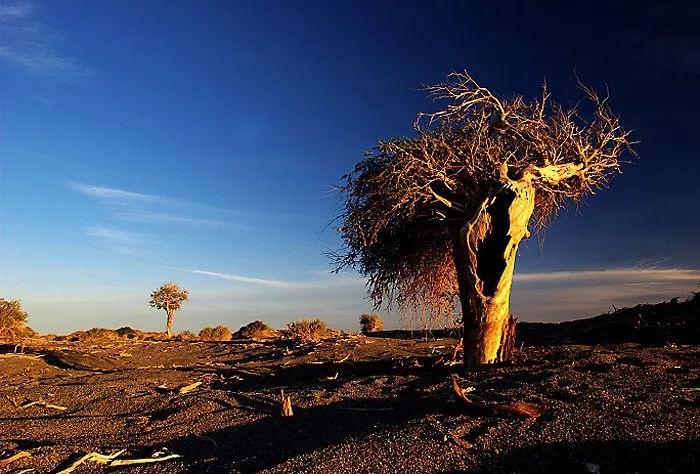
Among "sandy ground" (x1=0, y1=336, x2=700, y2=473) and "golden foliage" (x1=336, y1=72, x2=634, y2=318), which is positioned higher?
"golden foliage" (x1=336, y1=72, x2=634, y2=318)

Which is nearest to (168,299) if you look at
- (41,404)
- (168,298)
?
(168,298)

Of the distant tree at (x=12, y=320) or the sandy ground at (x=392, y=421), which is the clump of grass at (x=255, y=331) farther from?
the sandy ground at (x=392, y=421)

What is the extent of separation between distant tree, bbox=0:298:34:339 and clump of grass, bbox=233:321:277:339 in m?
11.4

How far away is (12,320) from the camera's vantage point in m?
31.3

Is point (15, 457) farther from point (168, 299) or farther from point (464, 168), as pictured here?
point (168, 299)

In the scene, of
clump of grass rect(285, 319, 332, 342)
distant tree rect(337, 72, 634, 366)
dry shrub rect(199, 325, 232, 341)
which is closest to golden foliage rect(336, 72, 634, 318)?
distant tree rect(337, 72, 634, 366)

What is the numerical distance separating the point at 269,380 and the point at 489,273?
587 cm

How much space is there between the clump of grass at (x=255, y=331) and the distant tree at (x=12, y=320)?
37.4ft

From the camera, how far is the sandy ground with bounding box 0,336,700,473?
6352 mm

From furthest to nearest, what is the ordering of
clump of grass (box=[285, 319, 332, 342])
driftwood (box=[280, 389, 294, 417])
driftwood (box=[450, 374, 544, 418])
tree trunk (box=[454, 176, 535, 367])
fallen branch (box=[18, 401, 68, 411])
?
clump of grass (box=[285, 319, 332, 342]) < tree trunk (box=[454, 176, 535, 367]) < fallen branch (box=[18, 401, 68, 411]) < driftwood (box=[280, 389, 294, 417]) < driftwood (box=[450, 374, 544, 418])

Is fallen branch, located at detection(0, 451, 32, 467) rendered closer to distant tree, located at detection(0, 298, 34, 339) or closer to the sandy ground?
the sandy ground

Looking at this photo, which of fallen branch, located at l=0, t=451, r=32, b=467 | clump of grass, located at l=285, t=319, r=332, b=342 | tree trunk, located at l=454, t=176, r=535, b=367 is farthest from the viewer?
clump of grass, located at l=285, t=319, r=332, b=342

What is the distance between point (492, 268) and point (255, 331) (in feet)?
77.7

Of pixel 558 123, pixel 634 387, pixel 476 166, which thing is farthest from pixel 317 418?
pixel 558 123
